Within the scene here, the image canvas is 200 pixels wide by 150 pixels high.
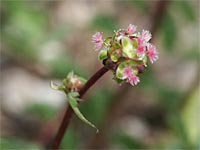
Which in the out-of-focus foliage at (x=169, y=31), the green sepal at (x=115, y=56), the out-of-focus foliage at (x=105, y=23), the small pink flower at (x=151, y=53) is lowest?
the out-of-focus foliage at (x=105, y=23)

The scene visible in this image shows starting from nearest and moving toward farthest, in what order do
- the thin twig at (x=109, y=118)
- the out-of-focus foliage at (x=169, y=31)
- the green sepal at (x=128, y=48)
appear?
the green sepal at (x=128, y=48) < the out-of-focus foliage at (x=169, y=31) < the thin twig at (x=109, y=118)

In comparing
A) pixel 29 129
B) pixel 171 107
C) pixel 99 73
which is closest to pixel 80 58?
pixel 29 129

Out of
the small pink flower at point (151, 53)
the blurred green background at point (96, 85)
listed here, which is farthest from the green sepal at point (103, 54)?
the blurred green background at point (96, 85)

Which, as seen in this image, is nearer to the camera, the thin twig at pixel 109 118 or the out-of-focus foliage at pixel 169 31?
the out-of-focus foliage at pixel 169 31

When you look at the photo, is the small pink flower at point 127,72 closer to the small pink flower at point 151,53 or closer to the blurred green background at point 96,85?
the small pink flower at point 151,53

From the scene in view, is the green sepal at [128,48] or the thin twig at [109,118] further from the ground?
the green sepal at [128,48]

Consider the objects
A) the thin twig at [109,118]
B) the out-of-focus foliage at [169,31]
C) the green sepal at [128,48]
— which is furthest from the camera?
the thin twig at [109,118]

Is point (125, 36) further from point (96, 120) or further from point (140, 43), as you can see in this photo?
point (96, 120)

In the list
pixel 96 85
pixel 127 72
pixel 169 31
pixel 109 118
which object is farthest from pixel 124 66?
pixel 96 85
